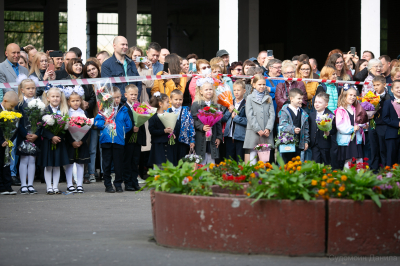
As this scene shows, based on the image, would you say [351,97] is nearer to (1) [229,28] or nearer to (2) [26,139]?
(2) [26,139]

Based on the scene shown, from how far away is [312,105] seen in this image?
1250cm

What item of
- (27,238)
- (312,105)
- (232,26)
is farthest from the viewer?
(232,26)

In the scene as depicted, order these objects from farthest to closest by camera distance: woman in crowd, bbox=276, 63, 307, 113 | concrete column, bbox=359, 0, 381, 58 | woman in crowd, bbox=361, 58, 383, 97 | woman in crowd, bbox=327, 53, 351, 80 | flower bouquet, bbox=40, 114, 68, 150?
concrete column, bbox=359, 0, 381, 58 < woman in crowd, bbox=327, 53, 351, 80 < woman in crowd, bbox=361, 58, 383, 97 < woman in crowd, bbox=276, 63, 307, 113 < flower bouquet, bbox=40, 114, 68, 150

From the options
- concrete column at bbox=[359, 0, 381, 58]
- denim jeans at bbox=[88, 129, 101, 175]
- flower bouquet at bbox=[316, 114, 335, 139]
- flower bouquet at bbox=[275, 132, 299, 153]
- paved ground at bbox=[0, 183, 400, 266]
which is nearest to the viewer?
paved ground at bbox=[0, 183, 400, 266]

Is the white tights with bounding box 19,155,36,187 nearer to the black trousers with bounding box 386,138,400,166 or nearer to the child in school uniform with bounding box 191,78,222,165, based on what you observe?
the child in school uniform with bounding box 191,78,222,165

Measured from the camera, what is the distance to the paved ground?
5473 mm

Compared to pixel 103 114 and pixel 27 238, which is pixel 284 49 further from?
pixel 27 238

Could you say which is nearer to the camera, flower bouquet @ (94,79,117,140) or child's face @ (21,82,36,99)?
flower bouquet @ (94,79,117,140)

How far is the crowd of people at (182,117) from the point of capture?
34.9ft

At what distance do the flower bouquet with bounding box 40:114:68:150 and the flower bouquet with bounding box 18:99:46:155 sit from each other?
14 cm

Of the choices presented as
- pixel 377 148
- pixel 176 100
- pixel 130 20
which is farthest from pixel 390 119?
pixel 130 20

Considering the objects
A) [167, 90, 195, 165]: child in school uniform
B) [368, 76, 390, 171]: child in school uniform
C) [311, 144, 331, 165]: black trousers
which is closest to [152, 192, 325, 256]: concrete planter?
[167, 90, 195, 165]: child in school uniform

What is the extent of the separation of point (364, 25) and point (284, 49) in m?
13.1

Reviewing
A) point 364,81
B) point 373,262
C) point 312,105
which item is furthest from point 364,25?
point 373,262
